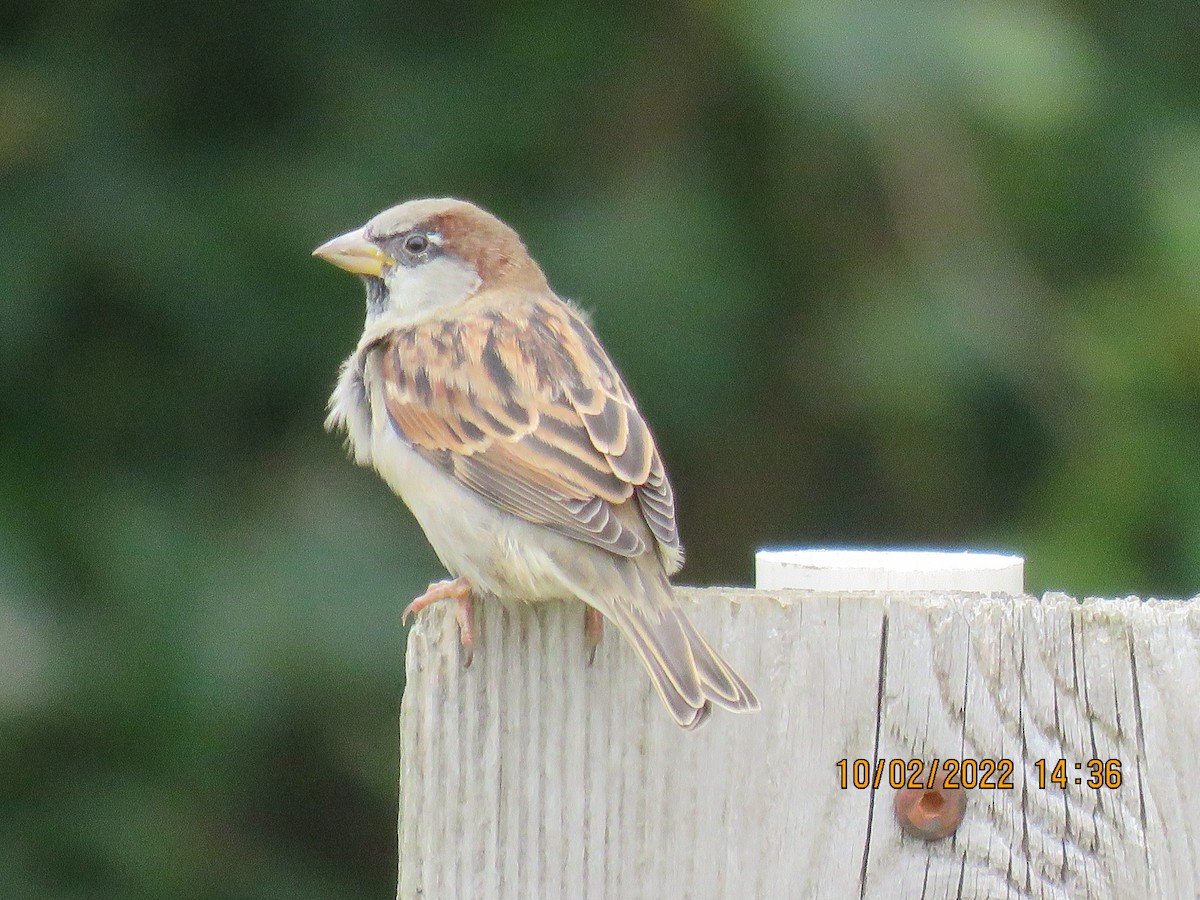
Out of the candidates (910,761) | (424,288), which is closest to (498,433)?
(424,288)

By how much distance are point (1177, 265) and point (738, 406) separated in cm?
125

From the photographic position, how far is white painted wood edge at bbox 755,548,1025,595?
2184mm

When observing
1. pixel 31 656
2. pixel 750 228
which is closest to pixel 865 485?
pixel 750 228

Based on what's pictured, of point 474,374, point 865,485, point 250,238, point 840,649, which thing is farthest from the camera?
point 865,485

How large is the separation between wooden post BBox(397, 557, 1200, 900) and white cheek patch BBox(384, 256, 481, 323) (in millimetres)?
1766

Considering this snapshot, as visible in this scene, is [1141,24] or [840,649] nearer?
[840,649]

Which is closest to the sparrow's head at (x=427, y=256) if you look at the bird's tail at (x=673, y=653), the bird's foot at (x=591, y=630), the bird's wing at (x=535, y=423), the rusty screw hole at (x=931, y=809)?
the bird's wing at (x=535, y=423)

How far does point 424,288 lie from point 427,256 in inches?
3.0

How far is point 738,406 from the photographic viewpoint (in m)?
4.97

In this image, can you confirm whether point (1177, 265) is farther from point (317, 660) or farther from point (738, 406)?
point (317, 660)
